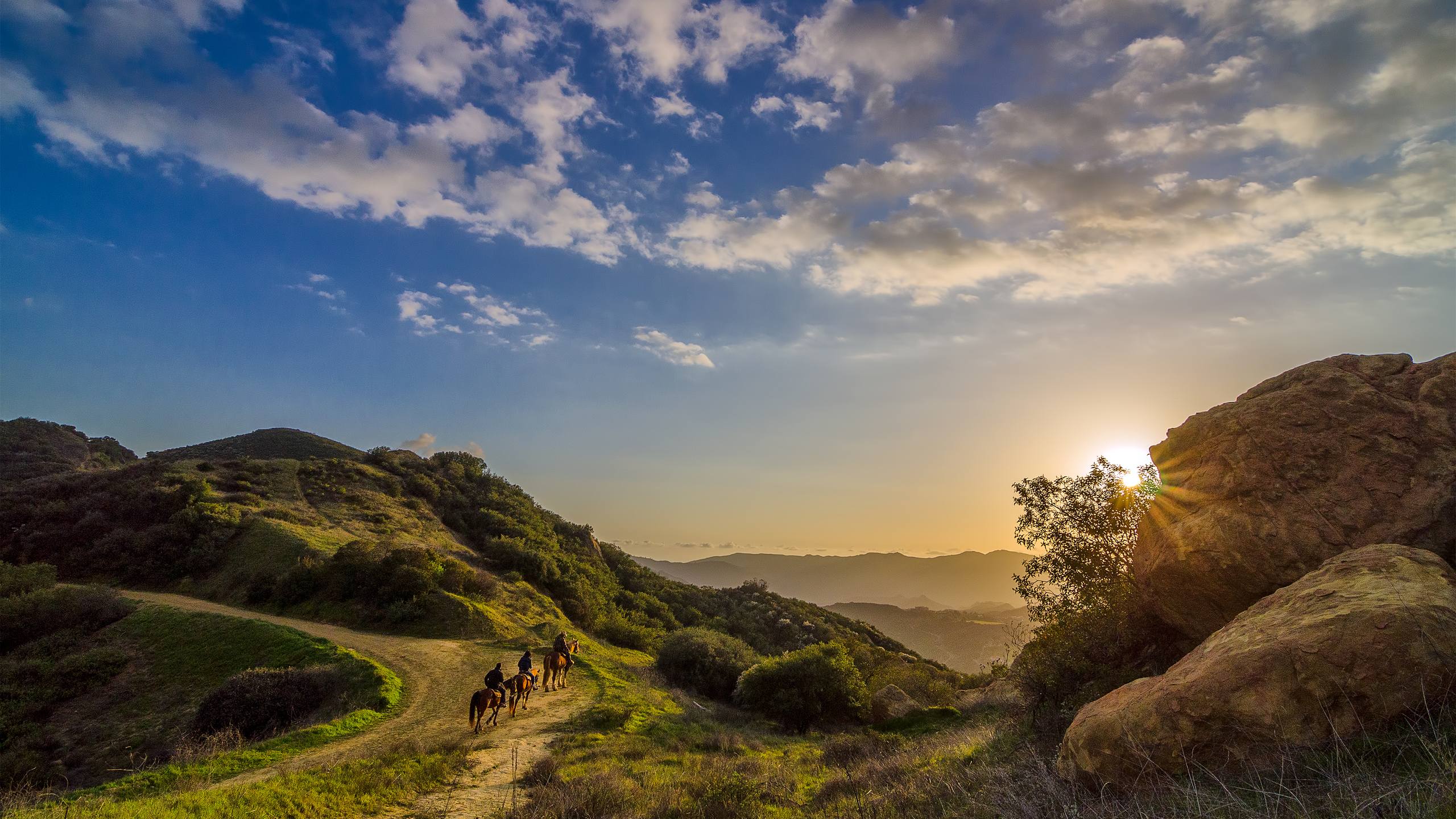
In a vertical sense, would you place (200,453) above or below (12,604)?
above

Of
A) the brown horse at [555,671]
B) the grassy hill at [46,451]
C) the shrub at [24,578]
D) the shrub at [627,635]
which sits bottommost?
the shrub at [627,635]

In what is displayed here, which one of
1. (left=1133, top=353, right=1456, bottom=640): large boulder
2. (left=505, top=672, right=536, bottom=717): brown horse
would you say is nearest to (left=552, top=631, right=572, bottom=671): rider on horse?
(left=505, top=672, right=536, bottom=717): brown horse

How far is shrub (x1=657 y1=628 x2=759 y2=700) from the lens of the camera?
2956 centimetres

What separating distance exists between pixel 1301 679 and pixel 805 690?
2097cm

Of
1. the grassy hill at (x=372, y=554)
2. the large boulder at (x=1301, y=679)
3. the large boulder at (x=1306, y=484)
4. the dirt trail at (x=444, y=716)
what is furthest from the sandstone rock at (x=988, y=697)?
the dirt trail at (x=444, y=716)

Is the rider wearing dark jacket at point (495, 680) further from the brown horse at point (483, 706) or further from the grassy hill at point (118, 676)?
the grassy hill at point (118, 676)

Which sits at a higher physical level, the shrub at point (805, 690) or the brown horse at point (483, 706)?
the brown horse at point (483, 706)

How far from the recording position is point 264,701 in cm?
1712

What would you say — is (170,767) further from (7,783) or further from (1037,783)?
(1037,783)

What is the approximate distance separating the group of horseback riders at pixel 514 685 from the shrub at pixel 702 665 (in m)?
6.92

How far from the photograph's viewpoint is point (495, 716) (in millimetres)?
17188

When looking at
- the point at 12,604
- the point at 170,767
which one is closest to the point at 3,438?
the point at 12,604

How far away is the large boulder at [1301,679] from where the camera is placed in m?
5.70

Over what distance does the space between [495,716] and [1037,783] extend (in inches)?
592
